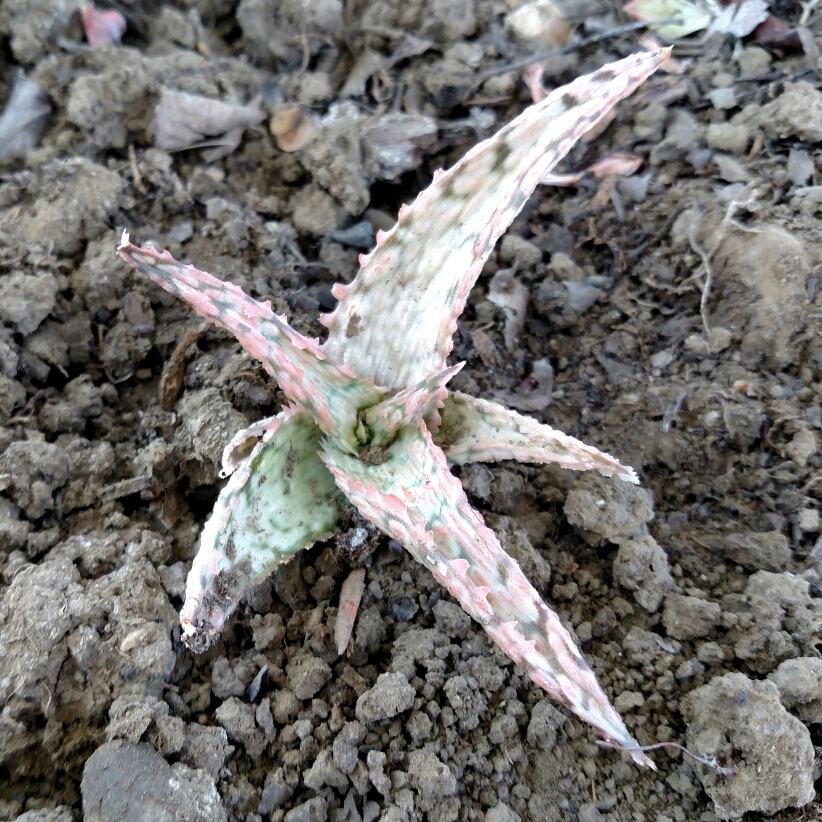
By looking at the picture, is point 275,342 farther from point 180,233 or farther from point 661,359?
point 661,359

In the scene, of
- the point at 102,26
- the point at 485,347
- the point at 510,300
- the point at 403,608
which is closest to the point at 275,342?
the point at 403,608

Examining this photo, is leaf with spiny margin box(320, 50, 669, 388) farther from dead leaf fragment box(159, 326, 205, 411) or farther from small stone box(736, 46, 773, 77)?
small stone box(736, 46, 773, 77)

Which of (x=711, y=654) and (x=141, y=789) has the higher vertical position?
(x=141, y=789)

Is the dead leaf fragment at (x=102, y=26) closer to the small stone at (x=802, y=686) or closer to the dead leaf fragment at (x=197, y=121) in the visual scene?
the dead leaf fragment at (x=197, y=121)

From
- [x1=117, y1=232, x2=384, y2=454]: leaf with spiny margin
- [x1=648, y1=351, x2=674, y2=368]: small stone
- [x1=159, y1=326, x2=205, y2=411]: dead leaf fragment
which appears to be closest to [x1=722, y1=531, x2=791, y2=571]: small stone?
[x1=648, y1=351, x2=674, y2=368]: small stone

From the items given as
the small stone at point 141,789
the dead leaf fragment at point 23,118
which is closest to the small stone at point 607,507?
the small stone at point 141,789
